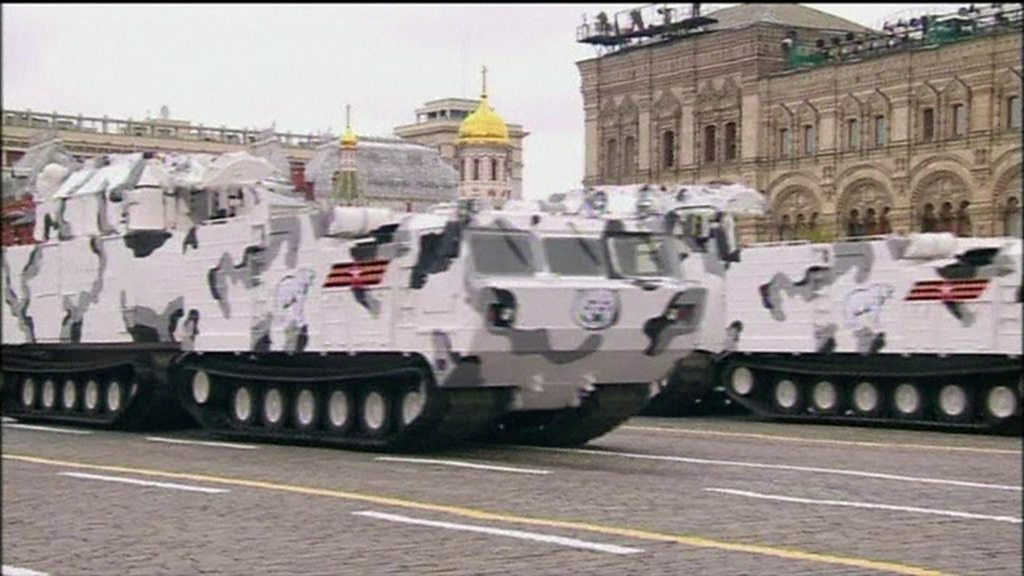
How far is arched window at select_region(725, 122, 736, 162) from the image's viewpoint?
214ft

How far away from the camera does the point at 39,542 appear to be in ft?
34.6

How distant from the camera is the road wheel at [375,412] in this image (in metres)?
17.4

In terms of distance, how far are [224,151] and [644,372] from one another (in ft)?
19.5

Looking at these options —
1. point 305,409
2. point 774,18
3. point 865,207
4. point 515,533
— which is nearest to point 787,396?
point 305,409

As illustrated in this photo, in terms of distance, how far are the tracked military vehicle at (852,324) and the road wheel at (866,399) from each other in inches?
0.6

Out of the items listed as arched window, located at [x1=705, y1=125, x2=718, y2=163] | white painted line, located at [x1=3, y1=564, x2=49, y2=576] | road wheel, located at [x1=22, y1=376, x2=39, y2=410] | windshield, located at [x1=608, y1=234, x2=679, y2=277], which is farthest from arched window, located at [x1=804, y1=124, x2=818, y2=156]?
white painted line, located at [x1=3, y1=564, x2=49, y2=576]

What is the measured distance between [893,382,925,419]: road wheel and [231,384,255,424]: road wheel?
8602 mm

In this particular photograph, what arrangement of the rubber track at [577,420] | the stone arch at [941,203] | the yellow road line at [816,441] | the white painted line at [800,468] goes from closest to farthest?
the white painted line at [800,468]
the rubber track at [577,420]
the yellow road line at [816,441]
the stone arch at [941,203]

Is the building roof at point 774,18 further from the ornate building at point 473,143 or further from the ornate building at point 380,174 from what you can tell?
the ornate building at point 473,143

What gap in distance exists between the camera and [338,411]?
1814 centimetres

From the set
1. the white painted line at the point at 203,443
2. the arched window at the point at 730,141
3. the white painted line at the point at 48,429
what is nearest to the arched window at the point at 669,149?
the arched window at the point at 730,141

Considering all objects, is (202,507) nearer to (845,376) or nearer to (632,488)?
(632,488)

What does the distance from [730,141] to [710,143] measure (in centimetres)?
108

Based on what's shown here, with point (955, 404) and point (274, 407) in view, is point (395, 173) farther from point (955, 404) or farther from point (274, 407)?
point (955, 404)
